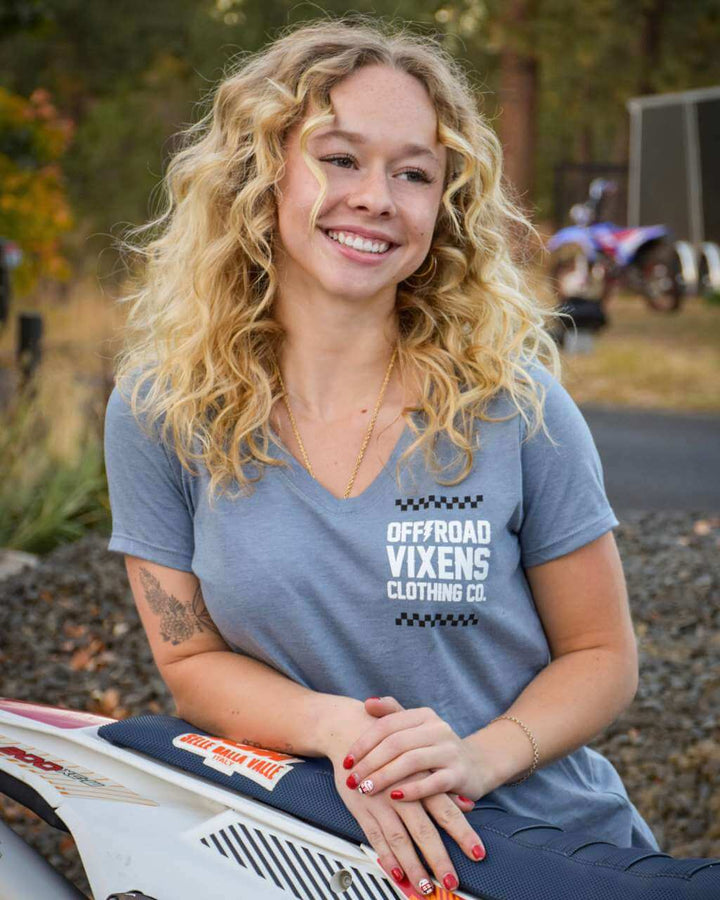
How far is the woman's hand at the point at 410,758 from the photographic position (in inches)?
64.0

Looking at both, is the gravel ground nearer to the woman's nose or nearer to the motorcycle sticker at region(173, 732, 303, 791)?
the motorcycle sticker at region(173, 732, 303, 791)

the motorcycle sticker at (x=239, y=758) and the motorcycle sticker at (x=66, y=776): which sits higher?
the motorcycle sticker at (x=239, y=758)

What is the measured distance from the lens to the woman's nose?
2.00 m

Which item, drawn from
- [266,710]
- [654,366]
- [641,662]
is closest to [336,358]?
[266,710]

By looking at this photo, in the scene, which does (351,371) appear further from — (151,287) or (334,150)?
(151,287)

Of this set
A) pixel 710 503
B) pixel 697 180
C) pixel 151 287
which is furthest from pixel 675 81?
pixel 151 287

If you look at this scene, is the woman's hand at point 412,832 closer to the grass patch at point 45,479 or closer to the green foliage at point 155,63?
the grass patch at point 45,479

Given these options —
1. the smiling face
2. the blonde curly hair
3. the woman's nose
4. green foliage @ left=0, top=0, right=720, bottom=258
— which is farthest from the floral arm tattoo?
green foliage @ left=0, top=0, right=720, bottom=258

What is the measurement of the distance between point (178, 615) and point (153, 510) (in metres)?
0.18

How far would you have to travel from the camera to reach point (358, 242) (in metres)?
2.02

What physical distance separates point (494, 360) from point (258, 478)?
1.45 feet

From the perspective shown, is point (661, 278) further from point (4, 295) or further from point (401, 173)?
point (401, 173)

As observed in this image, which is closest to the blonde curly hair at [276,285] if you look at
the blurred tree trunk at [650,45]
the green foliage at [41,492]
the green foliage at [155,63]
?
the green foliage at [41,492]

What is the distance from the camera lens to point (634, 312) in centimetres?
1923
